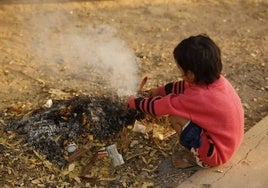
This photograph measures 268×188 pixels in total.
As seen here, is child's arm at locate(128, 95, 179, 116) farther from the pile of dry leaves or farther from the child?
the pile of dry leaves

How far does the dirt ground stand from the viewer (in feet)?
12.0

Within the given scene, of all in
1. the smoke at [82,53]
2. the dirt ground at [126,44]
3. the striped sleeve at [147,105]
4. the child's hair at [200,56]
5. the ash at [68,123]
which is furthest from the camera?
the smoke at [82,53]

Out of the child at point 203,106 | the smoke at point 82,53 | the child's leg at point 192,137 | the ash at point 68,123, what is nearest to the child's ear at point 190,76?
the child at point 203,106

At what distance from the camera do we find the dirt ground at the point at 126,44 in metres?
3.67

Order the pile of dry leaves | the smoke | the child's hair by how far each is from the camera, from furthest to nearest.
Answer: the smoke → the pile of dry leaves → the child's hair

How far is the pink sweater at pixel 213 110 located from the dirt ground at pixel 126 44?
42cm

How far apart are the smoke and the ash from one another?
0.48 meters

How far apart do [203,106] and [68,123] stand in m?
1.18

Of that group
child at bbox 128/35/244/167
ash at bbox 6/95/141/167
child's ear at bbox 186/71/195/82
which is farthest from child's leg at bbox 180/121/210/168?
ash at bbox 6/95/141/167

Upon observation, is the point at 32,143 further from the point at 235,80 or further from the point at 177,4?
the point at 177,4

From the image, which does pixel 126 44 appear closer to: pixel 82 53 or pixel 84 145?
pixel 82 53

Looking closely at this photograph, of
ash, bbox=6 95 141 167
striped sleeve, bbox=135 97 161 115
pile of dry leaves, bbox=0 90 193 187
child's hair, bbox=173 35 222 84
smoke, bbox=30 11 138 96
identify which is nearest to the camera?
child's hair, bbox=173 35 222 84

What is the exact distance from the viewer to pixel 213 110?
3070 millimetres

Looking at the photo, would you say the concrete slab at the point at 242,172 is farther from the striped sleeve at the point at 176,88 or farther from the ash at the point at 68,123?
the ash at the point at 68,123
